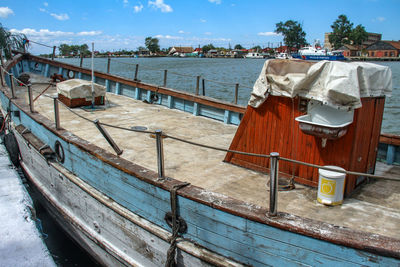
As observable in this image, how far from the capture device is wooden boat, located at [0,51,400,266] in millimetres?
3197

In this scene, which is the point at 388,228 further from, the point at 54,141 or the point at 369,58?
the point at 369,58

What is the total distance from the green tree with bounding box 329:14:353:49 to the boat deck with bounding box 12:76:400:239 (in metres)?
143

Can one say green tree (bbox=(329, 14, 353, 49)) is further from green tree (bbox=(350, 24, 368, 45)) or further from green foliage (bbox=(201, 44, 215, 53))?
green foliage (bbox=(201, 44, 215, 53))

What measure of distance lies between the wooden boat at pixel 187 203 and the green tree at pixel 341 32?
14429cm

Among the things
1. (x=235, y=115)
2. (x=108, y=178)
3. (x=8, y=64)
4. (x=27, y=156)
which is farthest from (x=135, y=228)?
(x=8, y=64)

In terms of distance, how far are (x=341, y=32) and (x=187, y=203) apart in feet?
496

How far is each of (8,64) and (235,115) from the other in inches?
425

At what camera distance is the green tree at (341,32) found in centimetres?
13562

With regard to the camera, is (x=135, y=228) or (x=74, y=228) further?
(x=74, y=228)

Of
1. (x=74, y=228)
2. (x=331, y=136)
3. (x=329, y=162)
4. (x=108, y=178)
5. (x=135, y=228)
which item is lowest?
(x=74, y=228)

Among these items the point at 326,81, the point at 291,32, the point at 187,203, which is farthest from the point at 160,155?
the point at 291,32

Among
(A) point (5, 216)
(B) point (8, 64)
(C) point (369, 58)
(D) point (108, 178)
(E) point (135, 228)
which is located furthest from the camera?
(C) point (369, 58)

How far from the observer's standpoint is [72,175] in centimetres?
Answer: 617

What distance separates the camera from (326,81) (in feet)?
13.1
